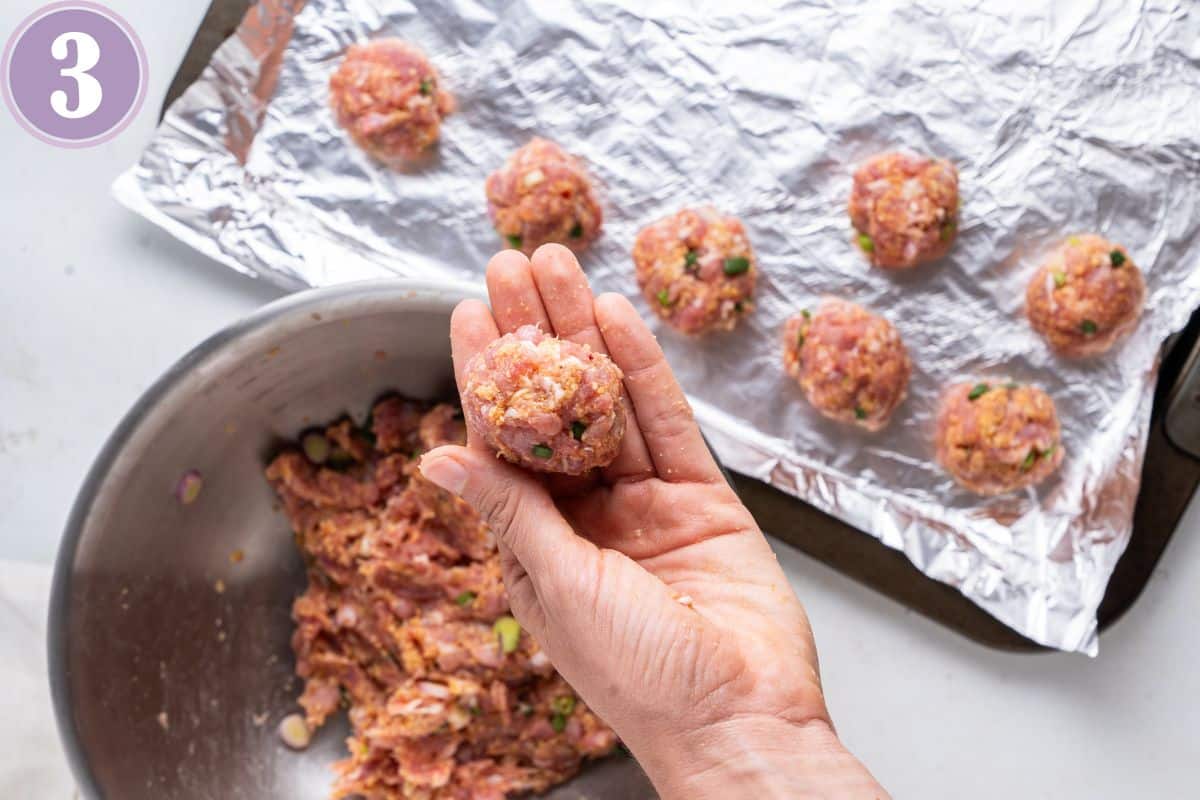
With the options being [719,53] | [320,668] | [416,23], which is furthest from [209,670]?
[719,53]

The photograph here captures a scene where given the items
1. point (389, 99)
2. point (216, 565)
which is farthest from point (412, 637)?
point (389, 99)

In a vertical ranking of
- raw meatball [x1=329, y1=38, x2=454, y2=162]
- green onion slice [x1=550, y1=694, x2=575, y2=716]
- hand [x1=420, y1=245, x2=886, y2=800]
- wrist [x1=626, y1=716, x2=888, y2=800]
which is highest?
raw meatball [x1=329, y1=38, x2=454, y2=162]

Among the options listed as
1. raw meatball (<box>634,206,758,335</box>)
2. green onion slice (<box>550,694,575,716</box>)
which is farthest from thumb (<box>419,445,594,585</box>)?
raw meatball (<box>634,206,758,335</box>)

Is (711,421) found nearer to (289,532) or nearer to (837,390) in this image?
(837,390)

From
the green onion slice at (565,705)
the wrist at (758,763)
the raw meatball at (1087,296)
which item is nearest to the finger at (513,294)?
the wrist at (758,763)

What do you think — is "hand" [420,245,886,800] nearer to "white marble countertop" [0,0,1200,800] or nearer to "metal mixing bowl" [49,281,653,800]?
"metal mixing bowl" [49,281,653,800]

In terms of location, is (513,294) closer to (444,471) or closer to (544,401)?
(544,401)
